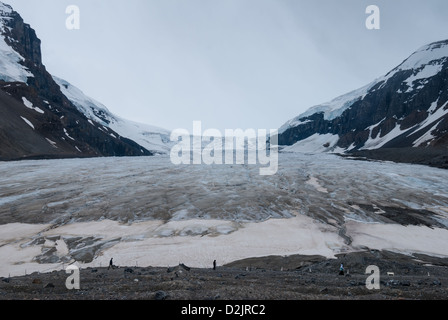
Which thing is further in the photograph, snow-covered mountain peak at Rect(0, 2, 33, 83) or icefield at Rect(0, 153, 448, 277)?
snow-covered mountain peak at Rect(0, 2, 33, 83)

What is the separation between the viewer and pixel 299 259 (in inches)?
621

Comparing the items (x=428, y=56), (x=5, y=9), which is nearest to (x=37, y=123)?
(x=5, y=9)

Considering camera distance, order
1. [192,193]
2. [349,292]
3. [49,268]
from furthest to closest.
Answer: [192,193], [49,268], [349,292]

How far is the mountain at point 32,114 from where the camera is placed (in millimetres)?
69000

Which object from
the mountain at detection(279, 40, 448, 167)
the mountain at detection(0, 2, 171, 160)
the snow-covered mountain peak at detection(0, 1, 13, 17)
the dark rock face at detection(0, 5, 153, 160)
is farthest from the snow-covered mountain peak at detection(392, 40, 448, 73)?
the snow-covered mountain peak at detection(0, 1, 13, 17)

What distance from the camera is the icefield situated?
653 inches

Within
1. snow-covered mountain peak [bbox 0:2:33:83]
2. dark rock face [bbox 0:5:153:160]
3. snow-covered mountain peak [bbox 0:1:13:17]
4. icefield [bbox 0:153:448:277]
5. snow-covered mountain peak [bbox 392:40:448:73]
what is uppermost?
snow-covered mountain peak [bbox 0:1:13:17]

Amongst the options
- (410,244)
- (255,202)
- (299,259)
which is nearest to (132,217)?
(255,202)

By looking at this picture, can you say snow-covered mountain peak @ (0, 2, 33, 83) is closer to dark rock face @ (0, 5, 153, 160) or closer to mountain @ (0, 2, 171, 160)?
mountain @ (0, 2, 171, 160)

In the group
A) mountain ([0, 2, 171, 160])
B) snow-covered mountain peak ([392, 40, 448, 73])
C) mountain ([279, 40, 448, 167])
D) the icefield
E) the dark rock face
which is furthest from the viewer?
snow-covered mountain peak ([392, 40, 448, 73])

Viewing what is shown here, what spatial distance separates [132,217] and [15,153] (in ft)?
183
